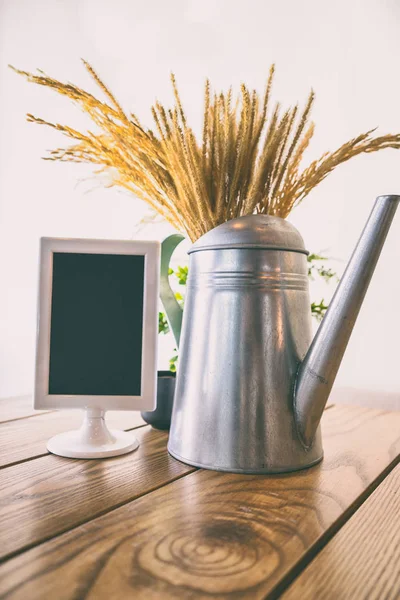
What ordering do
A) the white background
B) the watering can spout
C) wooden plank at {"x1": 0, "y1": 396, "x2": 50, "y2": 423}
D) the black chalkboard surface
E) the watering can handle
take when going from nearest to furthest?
the watering can spout < the black chalkboard surface < the watering can handle < wooden plank at {"x1": 0, "y1": 396, "x2": 50, "y2": 423} < the white background

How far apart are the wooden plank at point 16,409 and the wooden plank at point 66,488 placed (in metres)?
0.31

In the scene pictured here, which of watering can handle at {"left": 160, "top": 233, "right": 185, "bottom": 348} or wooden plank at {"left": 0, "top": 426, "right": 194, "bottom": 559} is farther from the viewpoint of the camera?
watering can handle at {"left": 160, "top": 233, "right": 185, "bottom": 348}

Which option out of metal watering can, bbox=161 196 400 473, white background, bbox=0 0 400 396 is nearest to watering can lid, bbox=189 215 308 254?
metal watering can, bbox=161 196 400 473

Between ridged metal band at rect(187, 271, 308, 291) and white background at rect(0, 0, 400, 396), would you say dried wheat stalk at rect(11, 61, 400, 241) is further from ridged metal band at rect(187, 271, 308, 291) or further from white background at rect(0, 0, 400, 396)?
white background at rect(0, 0, 400, 396)

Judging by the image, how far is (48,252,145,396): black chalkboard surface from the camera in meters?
0.73

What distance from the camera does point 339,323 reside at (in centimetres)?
64

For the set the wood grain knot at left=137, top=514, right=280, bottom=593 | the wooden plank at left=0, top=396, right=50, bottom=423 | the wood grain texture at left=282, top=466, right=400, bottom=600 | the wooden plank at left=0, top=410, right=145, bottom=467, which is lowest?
the wood grain texture at left=282, top=466, right=400, bottom=600

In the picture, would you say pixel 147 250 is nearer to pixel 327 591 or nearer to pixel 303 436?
pixel 303 436

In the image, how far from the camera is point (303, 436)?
67 cm

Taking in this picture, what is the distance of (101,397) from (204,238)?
0.91 feet

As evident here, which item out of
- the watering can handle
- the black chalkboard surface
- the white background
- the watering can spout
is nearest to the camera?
the watering can spout

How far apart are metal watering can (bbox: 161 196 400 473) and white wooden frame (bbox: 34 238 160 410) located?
0.06 m

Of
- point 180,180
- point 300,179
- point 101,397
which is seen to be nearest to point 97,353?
point 101,397

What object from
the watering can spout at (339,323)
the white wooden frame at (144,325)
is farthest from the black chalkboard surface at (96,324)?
the watering can spout at (339,323)
